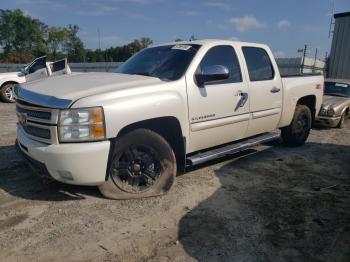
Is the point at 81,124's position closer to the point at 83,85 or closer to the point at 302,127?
the point at 83,85

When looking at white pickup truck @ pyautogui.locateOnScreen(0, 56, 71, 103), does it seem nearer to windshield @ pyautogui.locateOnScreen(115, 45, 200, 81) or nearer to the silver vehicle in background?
windshield @ pyautogui.locateOnScreen(115, 45, 200, 81)

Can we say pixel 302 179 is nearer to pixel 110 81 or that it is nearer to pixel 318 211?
pixel 318 211

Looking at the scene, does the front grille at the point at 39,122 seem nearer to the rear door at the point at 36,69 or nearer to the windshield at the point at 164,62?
the windshield at the point at 164,62

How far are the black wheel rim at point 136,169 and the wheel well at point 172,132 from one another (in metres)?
0.29

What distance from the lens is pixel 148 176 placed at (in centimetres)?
399

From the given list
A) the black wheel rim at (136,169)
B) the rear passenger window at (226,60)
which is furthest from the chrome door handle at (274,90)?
the black wheel rim at (136,169)

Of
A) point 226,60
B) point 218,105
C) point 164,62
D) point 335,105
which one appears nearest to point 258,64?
point 226,60

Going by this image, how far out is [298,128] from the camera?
659 cm

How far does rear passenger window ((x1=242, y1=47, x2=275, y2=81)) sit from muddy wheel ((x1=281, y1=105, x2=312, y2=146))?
124 cm

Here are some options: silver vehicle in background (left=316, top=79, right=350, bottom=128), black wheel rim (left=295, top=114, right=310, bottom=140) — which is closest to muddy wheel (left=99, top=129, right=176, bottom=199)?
black wheel rim (left=295, top=114, right=310, bottom=140)

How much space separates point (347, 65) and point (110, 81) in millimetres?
14921

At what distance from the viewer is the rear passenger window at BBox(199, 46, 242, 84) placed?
4.59 metres

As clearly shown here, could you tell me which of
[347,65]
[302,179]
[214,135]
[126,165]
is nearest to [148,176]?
[126,165]

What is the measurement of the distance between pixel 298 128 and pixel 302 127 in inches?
5.5
